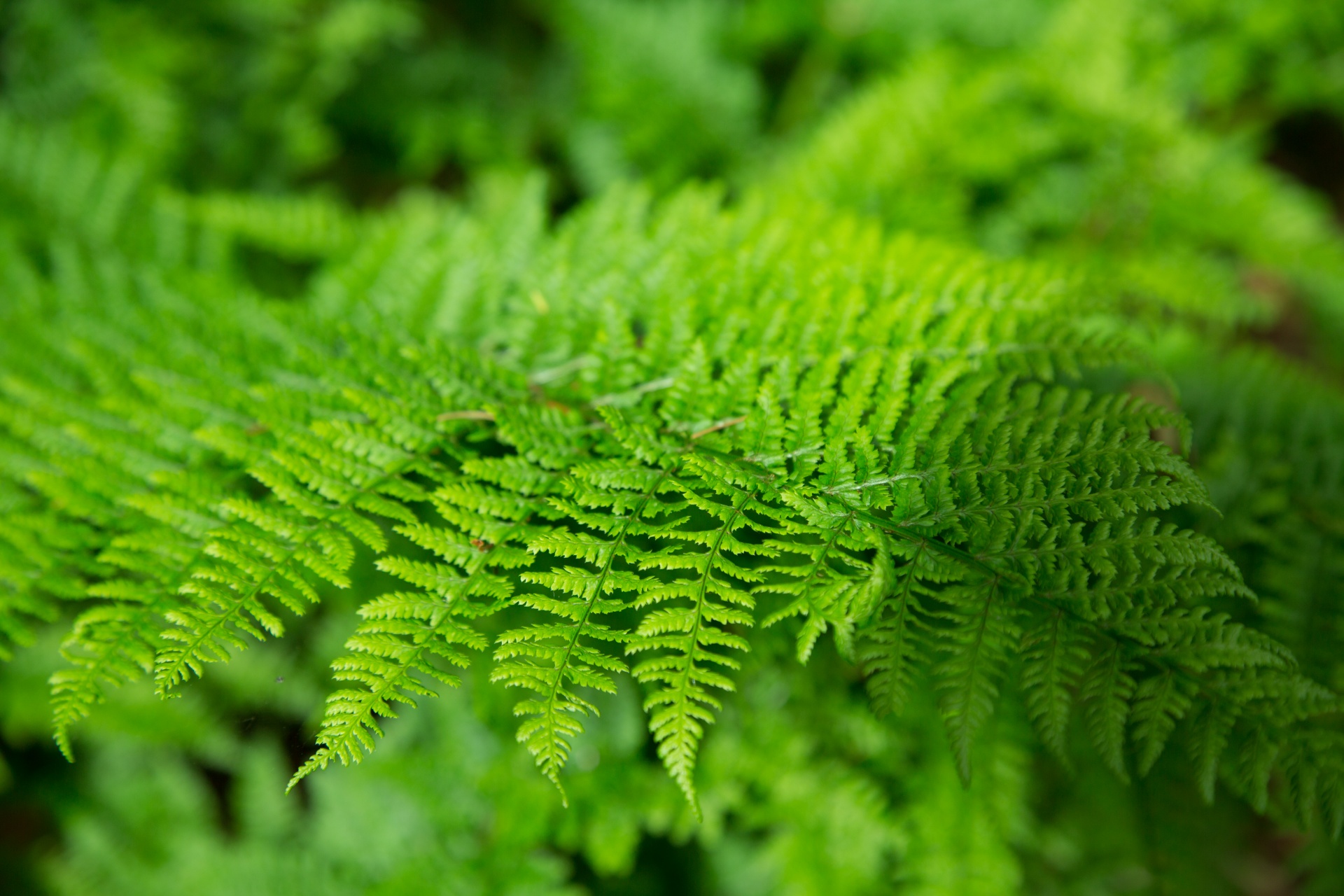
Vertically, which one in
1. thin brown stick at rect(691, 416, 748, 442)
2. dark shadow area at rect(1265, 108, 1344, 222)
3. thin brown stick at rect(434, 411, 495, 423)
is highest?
dark shadow area at rect(1265, 108, 1344, 222)

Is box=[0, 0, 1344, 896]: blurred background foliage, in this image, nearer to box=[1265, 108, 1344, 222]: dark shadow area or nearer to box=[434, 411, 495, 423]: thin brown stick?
box=[1265, 108, 1344, 222]: dark shadow area

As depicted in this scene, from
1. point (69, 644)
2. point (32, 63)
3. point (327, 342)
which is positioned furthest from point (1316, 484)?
point (32, 63)

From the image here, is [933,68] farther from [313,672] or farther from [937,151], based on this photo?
[313,672]

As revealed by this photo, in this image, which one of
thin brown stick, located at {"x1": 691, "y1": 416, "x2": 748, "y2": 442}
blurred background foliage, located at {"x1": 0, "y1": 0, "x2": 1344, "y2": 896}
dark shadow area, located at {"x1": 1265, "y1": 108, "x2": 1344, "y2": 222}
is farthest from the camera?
dark shadow area, located at {"x1": 1265, "y1": 108, "x2": 1344, "y2": 222}

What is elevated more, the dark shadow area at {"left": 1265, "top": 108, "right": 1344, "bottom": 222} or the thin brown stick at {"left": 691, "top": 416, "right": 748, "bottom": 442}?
the dark shadow area at {"left": 1265, "top": 108, "right": 1344, "bottom": 222}

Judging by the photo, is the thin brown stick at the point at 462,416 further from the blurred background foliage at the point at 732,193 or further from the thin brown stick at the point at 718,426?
the blurred background foliage at the point at 732,193

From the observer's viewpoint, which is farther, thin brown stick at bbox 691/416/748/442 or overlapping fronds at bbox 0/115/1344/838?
thin brown stick at bbox 691/416/748/442

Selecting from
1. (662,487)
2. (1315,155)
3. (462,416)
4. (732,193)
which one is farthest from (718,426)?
(1315,155)

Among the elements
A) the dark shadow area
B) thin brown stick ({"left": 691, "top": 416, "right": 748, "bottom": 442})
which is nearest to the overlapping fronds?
thin brown stick ({"left": 691, "top": 416, "right": 748, "bottom": 442})
